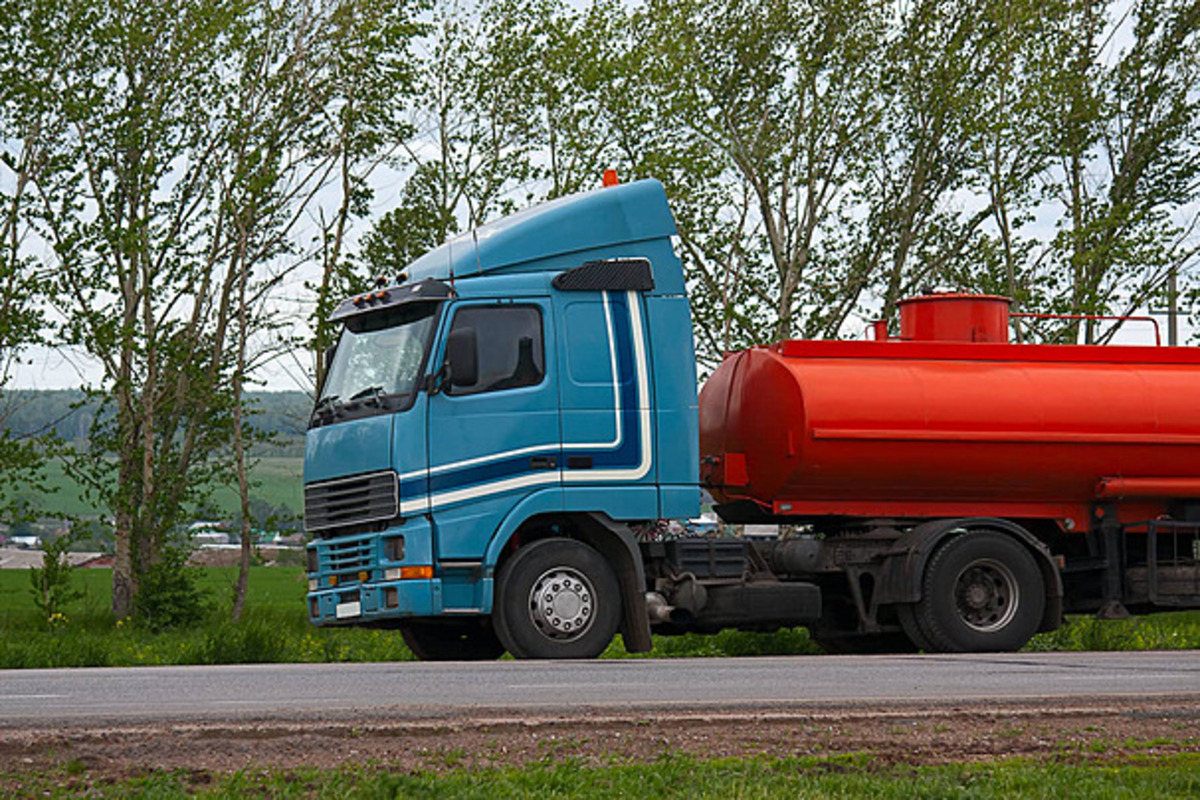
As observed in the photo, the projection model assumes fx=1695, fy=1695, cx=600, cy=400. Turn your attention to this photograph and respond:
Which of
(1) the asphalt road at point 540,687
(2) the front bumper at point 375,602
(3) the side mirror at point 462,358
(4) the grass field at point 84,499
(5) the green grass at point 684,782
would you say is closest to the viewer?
(5) the green grass at point 684,782

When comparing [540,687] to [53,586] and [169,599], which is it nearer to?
[53,586]

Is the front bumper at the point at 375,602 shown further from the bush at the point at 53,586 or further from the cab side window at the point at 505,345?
the bush at the point at 53,586

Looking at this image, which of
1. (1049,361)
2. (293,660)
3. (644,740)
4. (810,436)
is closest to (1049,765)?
(644,740)

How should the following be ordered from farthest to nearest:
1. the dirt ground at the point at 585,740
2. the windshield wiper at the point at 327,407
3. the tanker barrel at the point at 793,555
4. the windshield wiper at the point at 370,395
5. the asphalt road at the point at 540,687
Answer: the tanker barrel at the point at 793,555 → the windshield wiper at the point at 327,407 → the windshield wiper at the point at 370,395 → the asphalt road at the point at 540,687 → the dirt ground at the point at 585,740

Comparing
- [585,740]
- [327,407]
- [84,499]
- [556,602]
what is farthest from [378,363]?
[84,499]

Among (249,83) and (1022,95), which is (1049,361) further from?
(249,83)

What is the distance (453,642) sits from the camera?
51.8 ft

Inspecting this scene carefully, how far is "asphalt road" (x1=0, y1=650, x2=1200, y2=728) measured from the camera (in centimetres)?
862

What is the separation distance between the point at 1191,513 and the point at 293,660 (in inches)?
357

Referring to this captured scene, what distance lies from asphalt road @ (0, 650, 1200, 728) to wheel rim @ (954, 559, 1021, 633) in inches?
98.9

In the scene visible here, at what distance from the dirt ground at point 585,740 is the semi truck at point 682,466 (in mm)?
5080

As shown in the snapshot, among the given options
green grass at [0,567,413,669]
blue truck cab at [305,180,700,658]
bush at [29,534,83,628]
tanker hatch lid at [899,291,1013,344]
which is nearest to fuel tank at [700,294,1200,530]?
tanker hatch lid at [899,291,1013,344]

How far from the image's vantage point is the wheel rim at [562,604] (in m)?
13.6

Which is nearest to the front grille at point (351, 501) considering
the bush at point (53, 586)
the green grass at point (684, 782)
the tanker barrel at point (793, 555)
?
the tanker barrel at point (793, 555)
